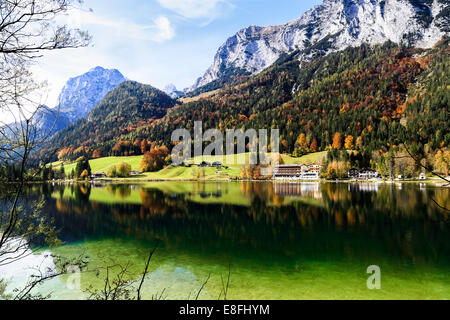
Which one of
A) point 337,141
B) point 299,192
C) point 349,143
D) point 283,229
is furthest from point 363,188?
point 337,141

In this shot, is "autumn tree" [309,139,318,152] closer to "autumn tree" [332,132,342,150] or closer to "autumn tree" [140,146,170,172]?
"autumn tree" [332,132,342,150]

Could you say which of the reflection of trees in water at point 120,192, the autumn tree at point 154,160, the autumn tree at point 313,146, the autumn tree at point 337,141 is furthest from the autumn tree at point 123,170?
the autumn tree at point 337,141

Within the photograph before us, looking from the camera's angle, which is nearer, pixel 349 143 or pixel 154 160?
pixel 349 143

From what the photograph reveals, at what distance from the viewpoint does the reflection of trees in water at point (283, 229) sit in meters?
20.7

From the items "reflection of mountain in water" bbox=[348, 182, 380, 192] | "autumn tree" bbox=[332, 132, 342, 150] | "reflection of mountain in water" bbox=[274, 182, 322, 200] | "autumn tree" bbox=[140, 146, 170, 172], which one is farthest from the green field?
"reflection of mountain in water" bbox=[274, 182, 322, 200]

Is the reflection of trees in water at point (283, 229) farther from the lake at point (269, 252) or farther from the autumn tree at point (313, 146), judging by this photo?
the autumn tree at point (313, 146)

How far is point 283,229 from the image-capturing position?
27719 mm

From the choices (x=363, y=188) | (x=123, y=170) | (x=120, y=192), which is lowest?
(x=363, y=188)

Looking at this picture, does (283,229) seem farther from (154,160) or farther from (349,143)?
(154,160)

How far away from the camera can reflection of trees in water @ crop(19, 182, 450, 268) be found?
20734 mm
